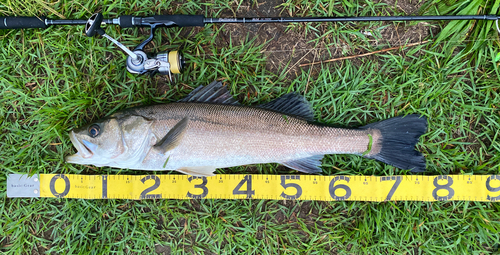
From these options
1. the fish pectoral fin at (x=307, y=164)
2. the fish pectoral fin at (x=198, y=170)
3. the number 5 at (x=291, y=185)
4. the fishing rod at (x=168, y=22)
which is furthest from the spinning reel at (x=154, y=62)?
the number 5 at (x=291, y=185)

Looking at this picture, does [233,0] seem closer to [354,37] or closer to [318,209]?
[354,37]

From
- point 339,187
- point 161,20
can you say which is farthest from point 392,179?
point 161,20

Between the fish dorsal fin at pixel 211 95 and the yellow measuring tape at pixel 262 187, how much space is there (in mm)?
873

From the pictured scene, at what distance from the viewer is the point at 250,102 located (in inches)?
122

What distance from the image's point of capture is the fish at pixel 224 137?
2.65 meters

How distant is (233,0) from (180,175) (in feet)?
6.96

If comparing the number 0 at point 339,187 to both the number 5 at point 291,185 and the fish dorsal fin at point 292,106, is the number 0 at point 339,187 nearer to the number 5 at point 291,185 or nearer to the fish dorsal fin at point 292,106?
the number 5 at point 291,185

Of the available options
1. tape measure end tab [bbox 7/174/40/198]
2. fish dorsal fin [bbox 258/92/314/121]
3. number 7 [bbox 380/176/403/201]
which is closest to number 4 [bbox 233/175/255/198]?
fish dorsal fin [bbox 258/92/314/121]

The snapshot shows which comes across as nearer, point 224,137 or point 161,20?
point 224,137

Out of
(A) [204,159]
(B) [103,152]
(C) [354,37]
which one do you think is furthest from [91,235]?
(C) [354,37]

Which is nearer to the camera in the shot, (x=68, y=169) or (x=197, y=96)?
(x=197, y=96)

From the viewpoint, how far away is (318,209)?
10.4ft

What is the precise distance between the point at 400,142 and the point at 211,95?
80.8 inches

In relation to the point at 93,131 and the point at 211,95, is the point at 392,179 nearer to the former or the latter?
the point at 211,95
